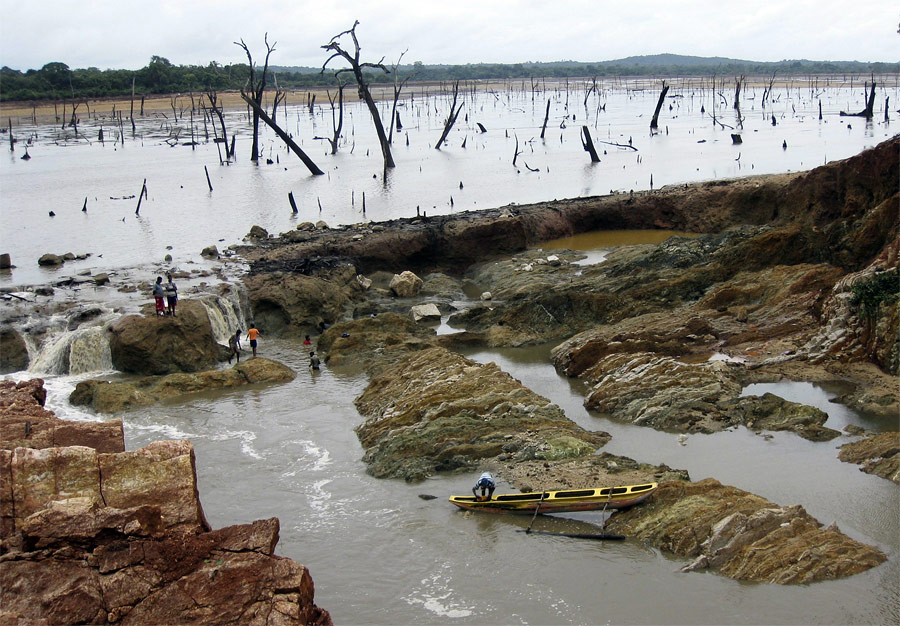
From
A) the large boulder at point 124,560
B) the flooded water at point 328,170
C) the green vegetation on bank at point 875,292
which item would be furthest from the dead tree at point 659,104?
the large boulder at point 124,560

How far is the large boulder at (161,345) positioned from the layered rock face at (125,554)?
1221 centimetres

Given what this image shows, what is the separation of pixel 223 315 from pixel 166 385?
14.3 ft

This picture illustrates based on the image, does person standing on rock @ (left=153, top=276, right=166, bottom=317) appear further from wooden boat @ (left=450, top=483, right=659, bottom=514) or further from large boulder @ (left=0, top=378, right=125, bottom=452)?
wooden boat @ (left=450, top=483, right=659, bottom=514)

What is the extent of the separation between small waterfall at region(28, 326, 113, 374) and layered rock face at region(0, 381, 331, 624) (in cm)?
1282

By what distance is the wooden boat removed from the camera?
13.5 metres

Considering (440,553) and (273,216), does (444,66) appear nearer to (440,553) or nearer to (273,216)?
(273,216)

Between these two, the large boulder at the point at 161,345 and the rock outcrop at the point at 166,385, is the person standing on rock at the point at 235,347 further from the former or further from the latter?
the rock outcrop at the point at 166,385

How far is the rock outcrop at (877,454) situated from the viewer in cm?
1465

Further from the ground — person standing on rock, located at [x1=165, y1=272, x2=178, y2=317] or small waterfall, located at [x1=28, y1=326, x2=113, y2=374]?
person standing on rock, located at [x1=165, y1=272, x2=178, y2=317]

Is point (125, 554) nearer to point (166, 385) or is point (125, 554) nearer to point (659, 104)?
point (166, 385)

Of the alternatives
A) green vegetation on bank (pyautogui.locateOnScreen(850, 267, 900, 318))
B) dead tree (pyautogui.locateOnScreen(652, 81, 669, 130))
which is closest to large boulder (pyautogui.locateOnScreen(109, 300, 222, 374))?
green vegetation on bank (pyautogui.locateOnScreen(850, 267, 900, 318))

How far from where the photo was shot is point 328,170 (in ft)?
169

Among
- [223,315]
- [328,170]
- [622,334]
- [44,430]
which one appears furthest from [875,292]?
[328,170]

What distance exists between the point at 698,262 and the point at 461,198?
17288 mm
